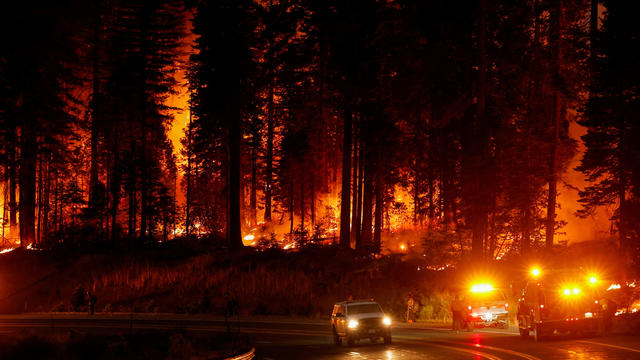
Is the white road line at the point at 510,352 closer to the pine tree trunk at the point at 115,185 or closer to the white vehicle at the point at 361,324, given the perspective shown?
the white vehicle at the point at 361,324

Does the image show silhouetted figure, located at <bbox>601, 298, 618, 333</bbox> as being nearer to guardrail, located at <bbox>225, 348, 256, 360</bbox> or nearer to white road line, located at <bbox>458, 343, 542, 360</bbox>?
white road line, located at <bbox>458, 343, 542, 360</bbox>

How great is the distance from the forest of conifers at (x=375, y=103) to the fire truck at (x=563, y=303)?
36.0ft

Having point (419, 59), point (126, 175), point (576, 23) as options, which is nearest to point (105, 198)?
point (126, 175)

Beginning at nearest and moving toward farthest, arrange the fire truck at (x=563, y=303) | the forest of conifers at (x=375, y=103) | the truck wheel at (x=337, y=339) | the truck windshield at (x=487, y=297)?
the fire truck at (x=563, y=303)
the truck wheel at (x=337, y=339)
the truck windshield at (x=487, y=297)
the forest of conifers at (x=375, y=103)

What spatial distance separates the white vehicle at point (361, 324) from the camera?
A: 2606 cm

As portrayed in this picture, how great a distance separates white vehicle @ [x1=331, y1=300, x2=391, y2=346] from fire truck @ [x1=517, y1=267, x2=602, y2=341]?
16.7ft

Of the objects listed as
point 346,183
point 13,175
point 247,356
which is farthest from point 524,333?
point 13,175

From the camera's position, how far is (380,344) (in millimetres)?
26672

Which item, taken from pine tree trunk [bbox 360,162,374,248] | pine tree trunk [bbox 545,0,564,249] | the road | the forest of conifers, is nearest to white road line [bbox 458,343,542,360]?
the road

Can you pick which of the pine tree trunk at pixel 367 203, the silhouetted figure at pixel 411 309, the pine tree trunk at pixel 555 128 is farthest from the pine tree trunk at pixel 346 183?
the pine tree trunk at pixel 555 128

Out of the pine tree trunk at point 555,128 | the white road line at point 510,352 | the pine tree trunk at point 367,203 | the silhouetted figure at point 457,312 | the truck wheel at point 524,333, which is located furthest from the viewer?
the pine tree trunk at point 367,203

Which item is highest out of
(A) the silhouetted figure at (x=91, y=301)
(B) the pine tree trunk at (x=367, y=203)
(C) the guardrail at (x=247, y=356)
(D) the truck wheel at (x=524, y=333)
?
(B) the pine tree trunk at (x=367, y=203)

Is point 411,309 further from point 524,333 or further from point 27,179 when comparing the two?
point 27,179

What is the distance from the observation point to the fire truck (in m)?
23.6
